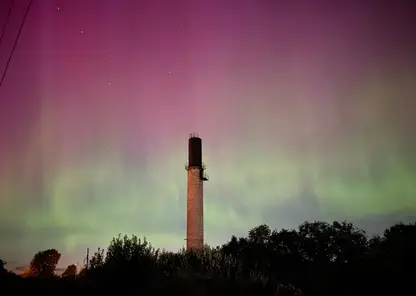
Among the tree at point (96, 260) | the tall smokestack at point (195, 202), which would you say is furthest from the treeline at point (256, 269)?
the tall smokestack at point (195, 202)

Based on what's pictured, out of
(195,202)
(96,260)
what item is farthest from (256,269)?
(195,202)

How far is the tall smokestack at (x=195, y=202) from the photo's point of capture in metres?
58.0

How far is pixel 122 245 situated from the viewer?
1845 centimetres

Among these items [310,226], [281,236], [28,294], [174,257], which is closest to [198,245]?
[281,236]

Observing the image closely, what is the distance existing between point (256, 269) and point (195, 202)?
104 feet

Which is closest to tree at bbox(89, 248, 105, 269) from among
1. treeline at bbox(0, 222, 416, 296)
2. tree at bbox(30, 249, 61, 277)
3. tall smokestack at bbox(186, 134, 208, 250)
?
treeline at bbox(0, 222, 416, 296)

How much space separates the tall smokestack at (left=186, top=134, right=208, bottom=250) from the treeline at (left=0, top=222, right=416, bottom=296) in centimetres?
1224

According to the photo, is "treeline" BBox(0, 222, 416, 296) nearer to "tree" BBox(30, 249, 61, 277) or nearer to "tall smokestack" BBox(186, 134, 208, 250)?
"tall smokestack" BBox(186, 134, 208, 250)

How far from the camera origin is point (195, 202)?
2345 inches

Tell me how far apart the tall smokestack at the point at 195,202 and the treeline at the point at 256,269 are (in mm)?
12241

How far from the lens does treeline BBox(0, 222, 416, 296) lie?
50.1ft

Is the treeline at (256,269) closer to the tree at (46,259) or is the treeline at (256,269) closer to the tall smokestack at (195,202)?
the tall smokestack at (195,202)

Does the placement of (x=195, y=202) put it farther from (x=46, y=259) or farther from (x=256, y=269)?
(x=46, y=259)

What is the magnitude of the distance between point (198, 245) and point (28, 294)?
44.0m
